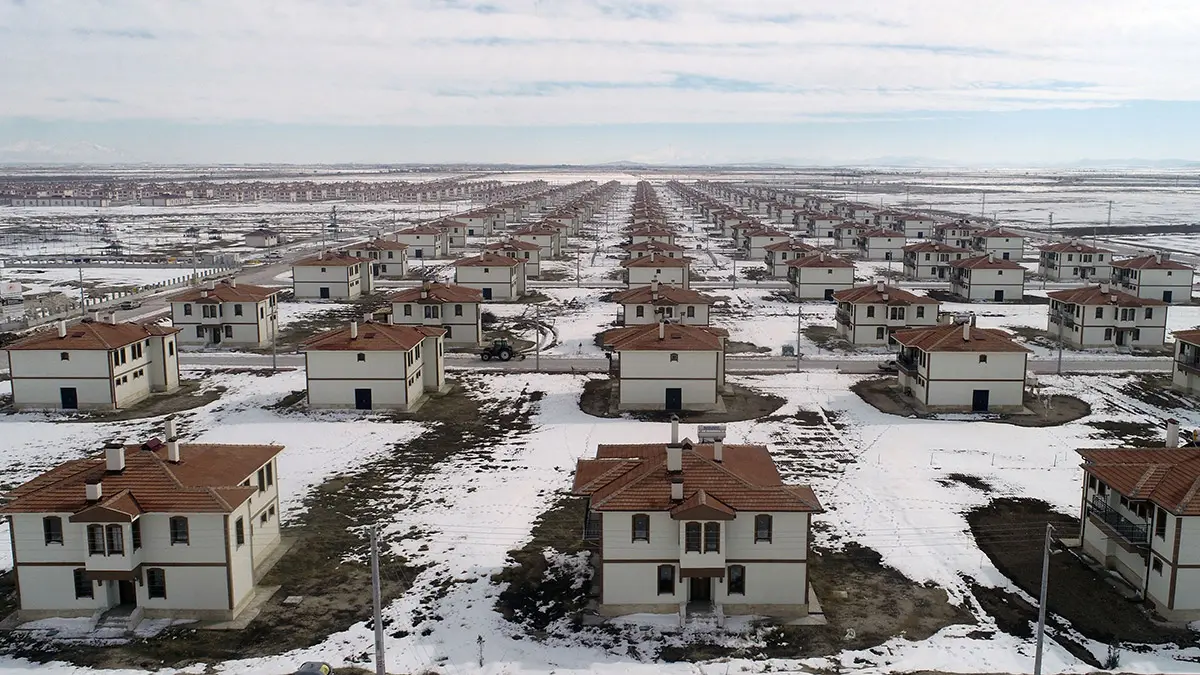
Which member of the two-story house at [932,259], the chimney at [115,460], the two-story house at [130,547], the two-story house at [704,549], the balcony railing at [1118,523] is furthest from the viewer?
the two-story house at [932,259]

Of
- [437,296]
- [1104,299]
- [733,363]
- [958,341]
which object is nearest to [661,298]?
[733,363]

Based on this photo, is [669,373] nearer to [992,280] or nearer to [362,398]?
[362,398]

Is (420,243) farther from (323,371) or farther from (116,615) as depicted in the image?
(116,615)

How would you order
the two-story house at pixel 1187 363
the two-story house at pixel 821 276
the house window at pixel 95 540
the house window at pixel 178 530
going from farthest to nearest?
the two-story house at pixel 821 276 < the two-story house at pixel 1187 363 < the house window at pixel 178 530 < the house window at pixel 95 540

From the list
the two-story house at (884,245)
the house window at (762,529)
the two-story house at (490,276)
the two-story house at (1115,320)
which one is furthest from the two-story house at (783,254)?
the house window at (762,529)

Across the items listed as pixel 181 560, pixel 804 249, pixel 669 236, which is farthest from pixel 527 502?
pixel 669 236

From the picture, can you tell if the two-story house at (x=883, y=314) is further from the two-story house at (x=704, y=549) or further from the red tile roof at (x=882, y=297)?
the two-story house at (x=704, y=549)

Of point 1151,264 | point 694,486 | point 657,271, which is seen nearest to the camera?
point 694,486
